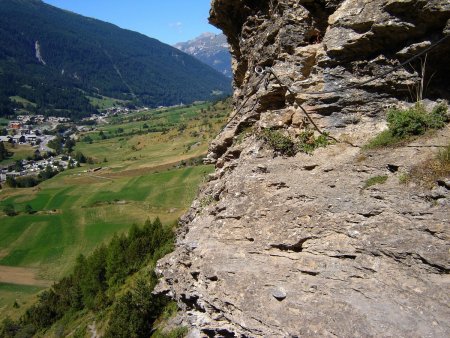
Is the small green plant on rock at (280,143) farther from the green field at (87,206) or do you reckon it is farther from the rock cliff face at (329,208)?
the green field at (87,206)

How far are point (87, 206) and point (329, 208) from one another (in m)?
108

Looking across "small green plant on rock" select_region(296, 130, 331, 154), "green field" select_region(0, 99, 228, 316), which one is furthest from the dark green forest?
"small green plant on rock" select_region(296, 130, 331, 154)

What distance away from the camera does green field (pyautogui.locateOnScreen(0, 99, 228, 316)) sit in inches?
3300

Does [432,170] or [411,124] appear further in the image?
[411,124]

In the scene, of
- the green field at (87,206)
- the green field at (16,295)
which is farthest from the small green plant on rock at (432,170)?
the green field at (16,295)

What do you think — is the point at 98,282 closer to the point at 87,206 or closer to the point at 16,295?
the point at 16,295

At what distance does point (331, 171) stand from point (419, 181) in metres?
2.77

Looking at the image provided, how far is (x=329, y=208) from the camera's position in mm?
11586

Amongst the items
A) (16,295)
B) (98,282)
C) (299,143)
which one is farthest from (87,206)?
(299,143)

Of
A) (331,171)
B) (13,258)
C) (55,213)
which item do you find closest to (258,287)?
(331,171)

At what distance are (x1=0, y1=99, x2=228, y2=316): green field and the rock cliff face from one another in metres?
47.3

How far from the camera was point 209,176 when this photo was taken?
19.7 m

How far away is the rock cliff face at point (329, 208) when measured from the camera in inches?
376

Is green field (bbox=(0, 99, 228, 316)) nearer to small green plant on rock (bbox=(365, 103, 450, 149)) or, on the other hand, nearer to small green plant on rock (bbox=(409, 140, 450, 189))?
small green plant on rock (bbox=(365, 103, 450, 149))
